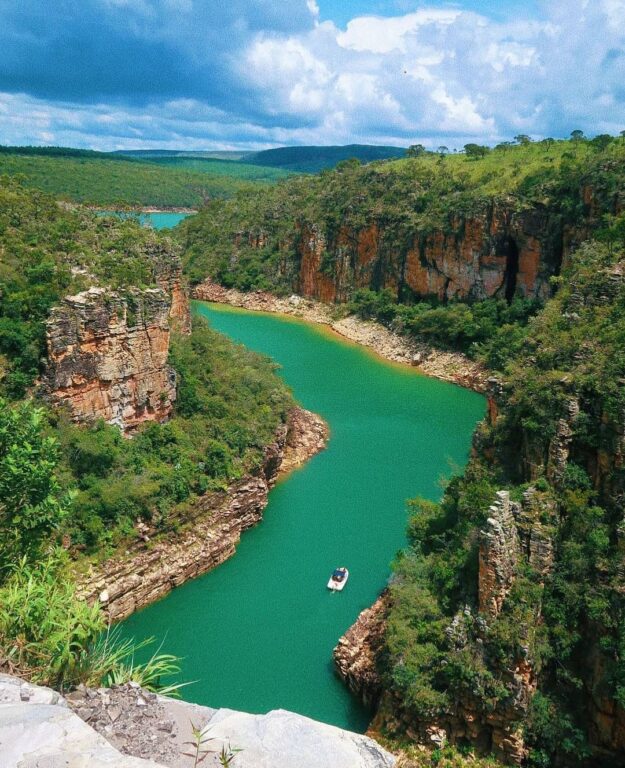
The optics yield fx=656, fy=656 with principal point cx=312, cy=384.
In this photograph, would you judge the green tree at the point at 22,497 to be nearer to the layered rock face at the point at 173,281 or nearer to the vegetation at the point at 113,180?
the layered rock face at the point at 173,281

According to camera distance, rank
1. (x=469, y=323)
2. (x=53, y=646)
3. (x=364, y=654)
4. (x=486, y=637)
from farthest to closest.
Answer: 1. (x=469, y=323)
2. (x=364, y=654)
3. (x=486, y=637)
4. (x=53, y=646)

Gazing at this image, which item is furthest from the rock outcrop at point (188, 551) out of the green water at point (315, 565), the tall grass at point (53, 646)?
the tall grass at point (53, 646)

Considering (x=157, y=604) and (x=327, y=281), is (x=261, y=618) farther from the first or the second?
(x=327, y=281)

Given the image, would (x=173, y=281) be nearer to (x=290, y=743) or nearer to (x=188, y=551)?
(x=188, y=551)

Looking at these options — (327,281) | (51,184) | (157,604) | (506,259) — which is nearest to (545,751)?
(157,604)

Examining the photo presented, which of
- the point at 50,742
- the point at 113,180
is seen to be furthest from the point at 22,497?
the point at 113,180

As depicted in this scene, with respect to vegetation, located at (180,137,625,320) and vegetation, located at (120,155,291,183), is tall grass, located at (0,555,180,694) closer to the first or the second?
vegetation, located at (180,137,625,320)
